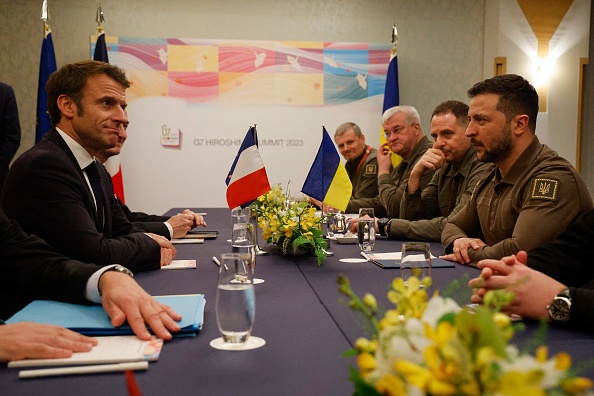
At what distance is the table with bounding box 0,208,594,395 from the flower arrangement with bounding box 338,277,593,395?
136 millimetres

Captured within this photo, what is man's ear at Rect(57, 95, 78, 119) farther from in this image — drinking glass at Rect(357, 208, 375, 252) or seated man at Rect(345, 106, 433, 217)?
seated man at Rect(345, 106, 433, 217)

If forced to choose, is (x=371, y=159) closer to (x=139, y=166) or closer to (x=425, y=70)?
(x=425, y=70)

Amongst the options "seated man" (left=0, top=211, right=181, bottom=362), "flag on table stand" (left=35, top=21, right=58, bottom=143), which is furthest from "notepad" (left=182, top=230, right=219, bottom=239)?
"flag on table stand" (left=35, top=21, right=58, bottom=143)

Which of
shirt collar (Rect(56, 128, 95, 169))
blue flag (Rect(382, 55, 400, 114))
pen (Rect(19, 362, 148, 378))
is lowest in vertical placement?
pen (Rect(19, 362, 148, 378))

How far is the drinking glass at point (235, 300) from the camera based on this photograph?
3.79 feet

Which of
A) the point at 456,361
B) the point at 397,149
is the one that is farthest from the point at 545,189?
the point at 397,149

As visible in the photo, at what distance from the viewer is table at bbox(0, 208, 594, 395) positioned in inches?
38.8

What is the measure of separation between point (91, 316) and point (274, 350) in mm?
462

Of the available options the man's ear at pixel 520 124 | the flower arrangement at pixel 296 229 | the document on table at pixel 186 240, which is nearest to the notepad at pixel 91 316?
the flower arrangement at pixel 296 229

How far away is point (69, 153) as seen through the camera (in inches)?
85.6

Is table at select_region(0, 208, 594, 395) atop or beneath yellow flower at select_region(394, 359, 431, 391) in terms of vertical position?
beneath

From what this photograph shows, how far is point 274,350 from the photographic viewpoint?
1.19 meters

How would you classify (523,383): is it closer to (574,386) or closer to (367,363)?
(574,386)

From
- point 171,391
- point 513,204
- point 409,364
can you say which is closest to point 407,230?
point 513,204
